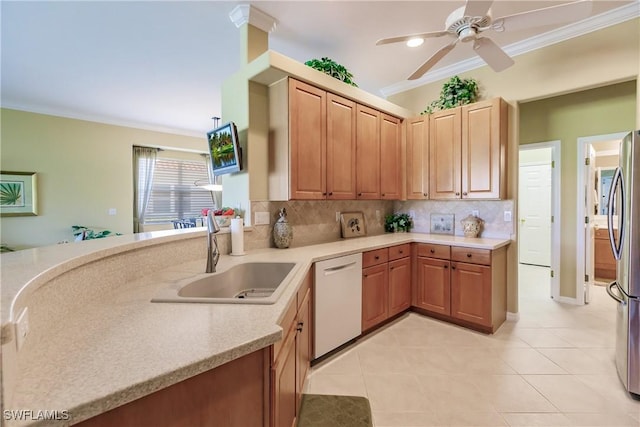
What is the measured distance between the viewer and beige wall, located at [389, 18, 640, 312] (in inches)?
100

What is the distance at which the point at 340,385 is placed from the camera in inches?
81.5

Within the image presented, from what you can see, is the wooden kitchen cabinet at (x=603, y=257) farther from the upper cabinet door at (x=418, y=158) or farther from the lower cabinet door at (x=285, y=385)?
the lower cabinet door at (x=285, y=385)

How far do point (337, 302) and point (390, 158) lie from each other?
6.30 ft

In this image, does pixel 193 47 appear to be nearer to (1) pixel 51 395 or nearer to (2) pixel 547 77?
(1) pixel 51 395

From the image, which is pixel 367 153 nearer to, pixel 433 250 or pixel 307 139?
pixel 307 139

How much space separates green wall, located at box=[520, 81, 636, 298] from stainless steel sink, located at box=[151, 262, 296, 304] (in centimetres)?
387

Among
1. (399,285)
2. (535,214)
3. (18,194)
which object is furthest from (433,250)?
(18,194)

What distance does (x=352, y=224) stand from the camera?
3.41m

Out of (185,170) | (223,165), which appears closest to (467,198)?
(223,165)

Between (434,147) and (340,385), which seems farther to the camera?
(434,147)

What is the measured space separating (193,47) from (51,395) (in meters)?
3.33

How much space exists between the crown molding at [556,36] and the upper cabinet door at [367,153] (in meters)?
1.13

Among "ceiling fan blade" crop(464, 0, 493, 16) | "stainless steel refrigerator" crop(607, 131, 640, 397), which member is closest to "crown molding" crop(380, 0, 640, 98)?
"stainless steel refrigerator" crop(607, 131, 640, 397)

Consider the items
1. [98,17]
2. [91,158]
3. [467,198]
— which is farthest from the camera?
[91,158]
